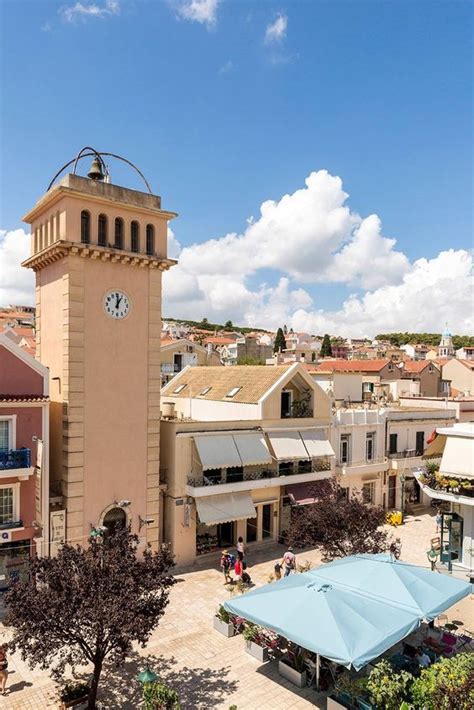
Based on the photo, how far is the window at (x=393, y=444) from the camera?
35156 mm

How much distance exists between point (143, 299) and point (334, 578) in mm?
14595

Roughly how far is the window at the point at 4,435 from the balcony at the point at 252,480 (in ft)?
28.7

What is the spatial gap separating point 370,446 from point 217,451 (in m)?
12.7

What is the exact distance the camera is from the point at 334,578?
52.4 feet

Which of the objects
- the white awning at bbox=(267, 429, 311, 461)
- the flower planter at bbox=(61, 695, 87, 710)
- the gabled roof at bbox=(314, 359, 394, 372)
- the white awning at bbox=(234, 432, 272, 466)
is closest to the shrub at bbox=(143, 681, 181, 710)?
the flower planter at bbox=(61, 695, 87, 710)

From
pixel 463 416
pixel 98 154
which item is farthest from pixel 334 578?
pixel 463 416

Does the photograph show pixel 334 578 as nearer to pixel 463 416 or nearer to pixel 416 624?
pixel 416 624

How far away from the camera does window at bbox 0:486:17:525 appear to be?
66.4 feet

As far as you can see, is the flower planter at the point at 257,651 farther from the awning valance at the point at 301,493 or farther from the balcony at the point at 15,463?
the awning valance at the point at 301,493

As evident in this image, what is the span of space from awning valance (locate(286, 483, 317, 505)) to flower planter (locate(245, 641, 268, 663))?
11.8m

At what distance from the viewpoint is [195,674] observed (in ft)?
51.3

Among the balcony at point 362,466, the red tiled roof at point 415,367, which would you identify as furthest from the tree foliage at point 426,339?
the balcony at point 362,466

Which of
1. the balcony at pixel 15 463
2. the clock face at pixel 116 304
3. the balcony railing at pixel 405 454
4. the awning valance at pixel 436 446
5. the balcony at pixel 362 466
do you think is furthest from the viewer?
the balcony railing at pixel 405 454

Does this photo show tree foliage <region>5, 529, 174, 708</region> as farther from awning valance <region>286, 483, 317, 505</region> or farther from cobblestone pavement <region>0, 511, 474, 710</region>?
awning valance <region>286, 483, 317, 505</region>
